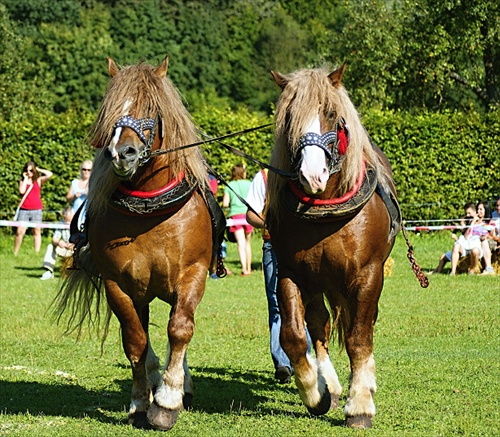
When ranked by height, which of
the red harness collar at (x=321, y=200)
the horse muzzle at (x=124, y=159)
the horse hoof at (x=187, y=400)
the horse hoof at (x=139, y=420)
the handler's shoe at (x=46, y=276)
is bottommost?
the handler's shoe at (x=46, y=276)

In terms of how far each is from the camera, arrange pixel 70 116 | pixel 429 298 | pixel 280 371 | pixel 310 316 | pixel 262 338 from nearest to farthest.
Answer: pixel 310 316 → pixel 280 371 → pixel 262 338 → pixel 429 298 → pixel 70 116

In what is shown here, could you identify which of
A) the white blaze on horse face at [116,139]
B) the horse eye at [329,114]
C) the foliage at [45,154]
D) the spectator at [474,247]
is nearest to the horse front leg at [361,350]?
the horse eye at [329,114]

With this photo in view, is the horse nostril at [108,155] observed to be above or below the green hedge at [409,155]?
above

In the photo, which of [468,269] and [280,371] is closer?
[280,371]

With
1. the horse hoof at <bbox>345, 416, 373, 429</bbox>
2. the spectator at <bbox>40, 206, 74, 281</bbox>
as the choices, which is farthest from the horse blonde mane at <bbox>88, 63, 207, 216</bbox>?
the spectator at <bbox>40, 206, 74, 281</bbox>

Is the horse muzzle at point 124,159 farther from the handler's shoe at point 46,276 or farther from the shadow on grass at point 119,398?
the handler's shoe at point 46,276

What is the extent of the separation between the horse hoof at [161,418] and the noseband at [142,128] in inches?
62.6

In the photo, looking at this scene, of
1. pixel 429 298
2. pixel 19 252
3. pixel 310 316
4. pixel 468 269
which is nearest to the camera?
pixel 310 316

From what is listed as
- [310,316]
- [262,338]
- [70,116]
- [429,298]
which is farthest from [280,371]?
[70,116]

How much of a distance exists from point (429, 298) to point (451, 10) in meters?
13.1

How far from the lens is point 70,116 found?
71.9ft

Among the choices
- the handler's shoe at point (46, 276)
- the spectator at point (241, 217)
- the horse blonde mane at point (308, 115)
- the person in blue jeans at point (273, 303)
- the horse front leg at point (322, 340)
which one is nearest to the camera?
the horse blonde mane at point (308, 115)

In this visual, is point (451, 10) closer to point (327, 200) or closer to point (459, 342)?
point (459, 342)

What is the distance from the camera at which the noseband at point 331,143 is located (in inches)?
226
